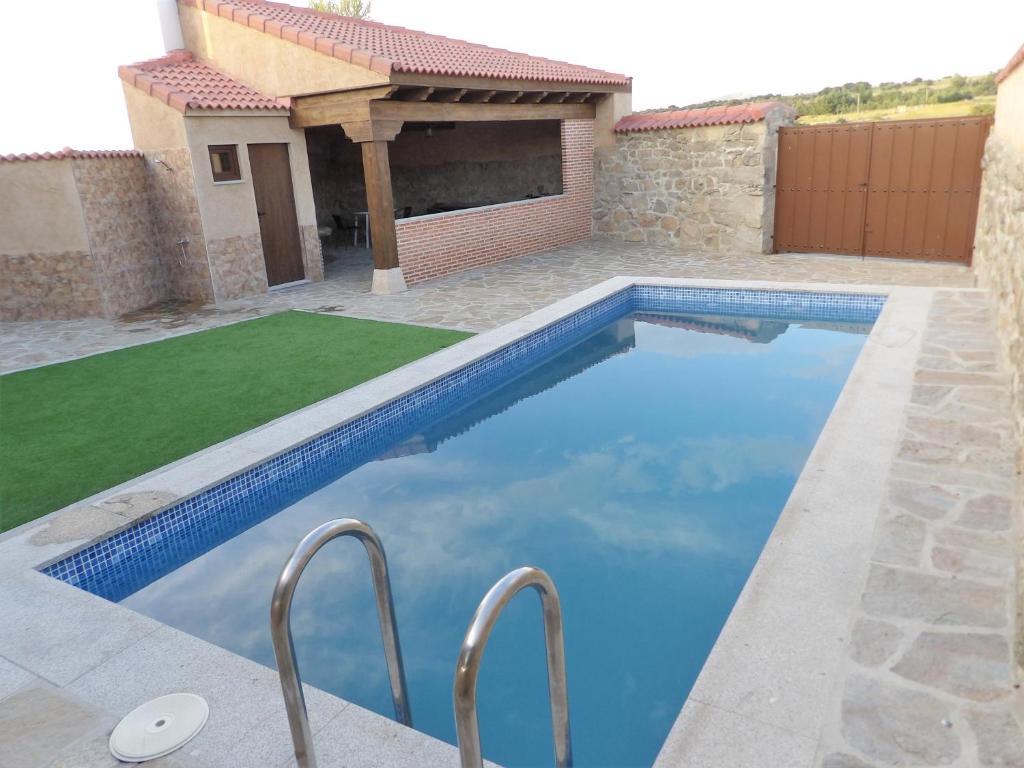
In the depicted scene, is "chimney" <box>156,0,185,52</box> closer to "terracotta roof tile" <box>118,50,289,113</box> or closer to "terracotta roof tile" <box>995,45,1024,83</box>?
"terracotta roof tile" <box>118,50,289,113</box>

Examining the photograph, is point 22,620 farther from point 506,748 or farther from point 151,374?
point 151,374

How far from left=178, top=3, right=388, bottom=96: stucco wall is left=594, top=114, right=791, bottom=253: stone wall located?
652cm

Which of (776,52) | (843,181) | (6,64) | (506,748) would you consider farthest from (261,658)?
(776,52)

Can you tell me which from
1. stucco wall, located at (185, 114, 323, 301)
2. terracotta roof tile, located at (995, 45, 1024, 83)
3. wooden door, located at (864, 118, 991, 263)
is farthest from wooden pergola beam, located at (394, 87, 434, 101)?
terracotta roof tile, located at (995, 45, 1024, 83)

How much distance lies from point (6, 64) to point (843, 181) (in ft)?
98.6

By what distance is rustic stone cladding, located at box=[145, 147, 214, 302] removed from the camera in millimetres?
11688

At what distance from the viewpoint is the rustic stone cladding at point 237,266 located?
12.0 m

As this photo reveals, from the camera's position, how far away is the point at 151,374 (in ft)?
27.0

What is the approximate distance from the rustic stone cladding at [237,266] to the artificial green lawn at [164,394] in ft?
6.83

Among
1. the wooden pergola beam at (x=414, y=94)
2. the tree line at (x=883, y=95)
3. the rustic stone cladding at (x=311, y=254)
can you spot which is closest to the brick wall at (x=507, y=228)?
the rustic stone cladding at (x=311, y=254)

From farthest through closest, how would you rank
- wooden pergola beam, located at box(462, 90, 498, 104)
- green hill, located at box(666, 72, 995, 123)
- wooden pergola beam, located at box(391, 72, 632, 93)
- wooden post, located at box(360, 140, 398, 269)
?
green hill, located at box(666, 72, 995, 123) → wooden pergola beam, located at box(462, 90, 498, 104) → wooden post, located at box(360, 140, 398, 269) → wooden pergola beam, located at box(391, 72, 632, 93)

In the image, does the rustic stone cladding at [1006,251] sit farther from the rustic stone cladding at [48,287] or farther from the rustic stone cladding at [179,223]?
the rustic stone cladding at [48,287]

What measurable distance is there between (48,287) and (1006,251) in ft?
41.6

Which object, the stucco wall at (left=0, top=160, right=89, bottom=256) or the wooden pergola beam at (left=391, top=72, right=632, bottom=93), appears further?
the wooden pergola beam at (left=391, top=72, right=632, bottom=93)
